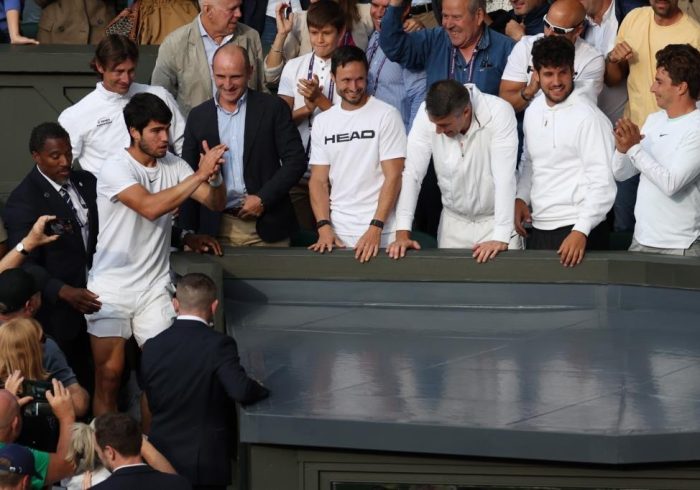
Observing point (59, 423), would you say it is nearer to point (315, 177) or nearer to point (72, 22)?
point (315, 177)

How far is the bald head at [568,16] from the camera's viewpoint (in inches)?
400

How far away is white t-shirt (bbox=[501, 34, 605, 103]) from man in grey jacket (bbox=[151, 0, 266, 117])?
1880 mm

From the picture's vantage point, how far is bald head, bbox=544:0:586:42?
33.4 ft

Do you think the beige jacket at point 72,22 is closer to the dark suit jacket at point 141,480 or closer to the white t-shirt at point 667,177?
the white t-shirt at point 667,177

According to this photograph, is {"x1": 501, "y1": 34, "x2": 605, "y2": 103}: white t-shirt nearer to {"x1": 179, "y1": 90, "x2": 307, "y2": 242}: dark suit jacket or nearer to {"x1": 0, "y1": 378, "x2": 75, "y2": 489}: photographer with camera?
{"x1": 179, "y1": 90, "x2": 307, "y2": 242}: dark suit jacket

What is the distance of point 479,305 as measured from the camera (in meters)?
9.65

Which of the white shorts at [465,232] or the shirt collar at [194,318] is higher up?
the white shorts at [465,232]

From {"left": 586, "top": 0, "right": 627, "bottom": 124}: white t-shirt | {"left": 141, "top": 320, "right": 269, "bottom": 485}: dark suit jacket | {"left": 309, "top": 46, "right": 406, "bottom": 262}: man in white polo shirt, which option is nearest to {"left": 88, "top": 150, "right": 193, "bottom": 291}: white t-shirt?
{"left": 309, "top": 46, "right": 406, "bottom": 262}: man in white polo shirt

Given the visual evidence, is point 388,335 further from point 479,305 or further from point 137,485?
point 137,485

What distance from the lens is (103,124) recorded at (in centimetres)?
1043

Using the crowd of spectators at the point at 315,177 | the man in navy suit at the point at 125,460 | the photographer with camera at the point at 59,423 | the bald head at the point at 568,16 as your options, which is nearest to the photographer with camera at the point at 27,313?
the crowd of spectators at the point at 315,177

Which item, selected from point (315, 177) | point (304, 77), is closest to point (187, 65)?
point (304, 77)

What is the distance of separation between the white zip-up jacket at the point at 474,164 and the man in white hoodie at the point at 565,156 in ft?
0.64

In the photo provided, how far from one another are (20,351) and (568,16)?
4163mm
